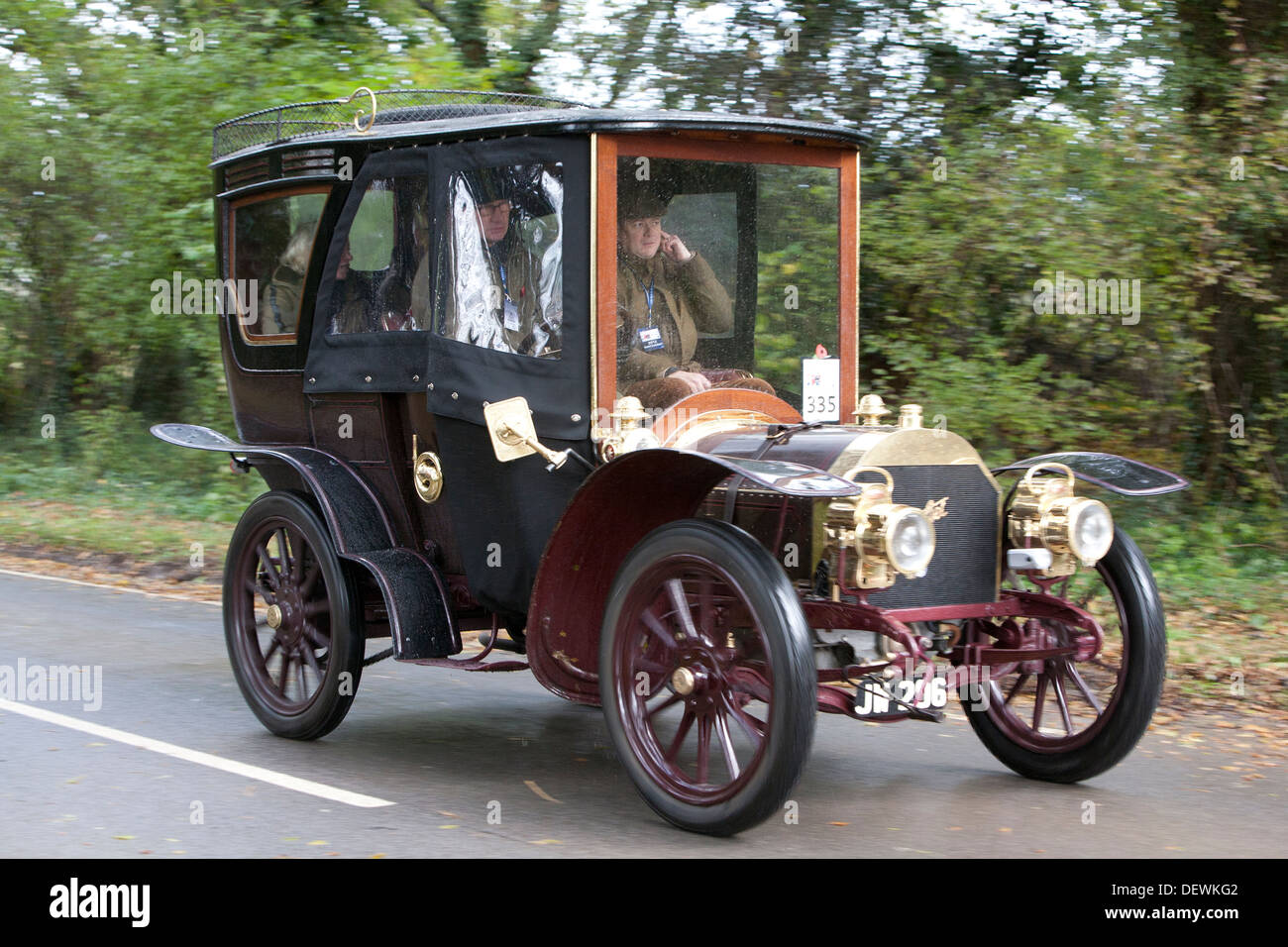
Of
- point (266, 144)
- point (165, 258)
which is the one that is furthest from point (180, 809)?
point (165, 258)

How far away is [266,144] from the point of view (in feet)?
22.1

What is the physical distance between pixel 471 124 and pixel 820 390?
1.75 metres

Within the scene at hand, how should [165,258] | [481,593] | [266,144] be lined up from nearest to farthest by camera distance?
1. [481,593]
2. [266,144]
3. [165,258]

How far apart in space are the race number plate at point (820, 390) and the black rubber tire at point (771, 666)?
4.27 ft

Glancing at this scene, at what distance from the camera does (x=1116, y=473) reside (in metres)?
5.64

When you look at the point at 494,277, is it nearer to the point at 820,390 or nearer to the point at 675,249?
the point at 675,249

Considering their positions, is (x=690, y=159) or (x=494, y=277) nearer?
(x=690, y=159)

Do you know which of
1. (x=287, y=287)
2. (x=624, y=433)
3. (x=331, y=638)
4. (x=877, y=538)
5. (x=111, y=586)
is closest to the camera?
(x=877, y=538)

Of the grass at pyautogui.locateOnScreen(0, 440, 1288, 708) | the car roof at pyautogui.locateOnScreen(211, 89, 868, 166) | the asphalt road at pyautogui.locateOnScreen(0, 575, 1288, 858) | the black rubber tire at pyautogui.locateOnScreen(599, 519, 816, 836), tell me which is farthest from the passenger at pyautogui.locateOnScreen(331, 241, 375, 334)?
the grass at pyautogui.locateOnScreen(0, 440, 1288, 708)

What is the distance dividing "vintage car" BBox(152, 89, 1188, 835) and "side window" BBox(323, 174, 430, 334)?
14mm

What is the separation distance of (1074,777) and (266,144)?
14.5ft

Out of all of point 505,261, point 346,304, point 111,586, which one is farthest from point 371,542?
point 111,586

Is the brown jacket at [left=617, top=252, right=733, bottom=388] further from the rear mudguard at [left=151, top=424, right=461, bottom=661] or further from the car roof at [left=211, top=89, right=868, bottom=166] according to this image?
the rear mudguard at [left=151, top=424, right=461, bottom=661]
